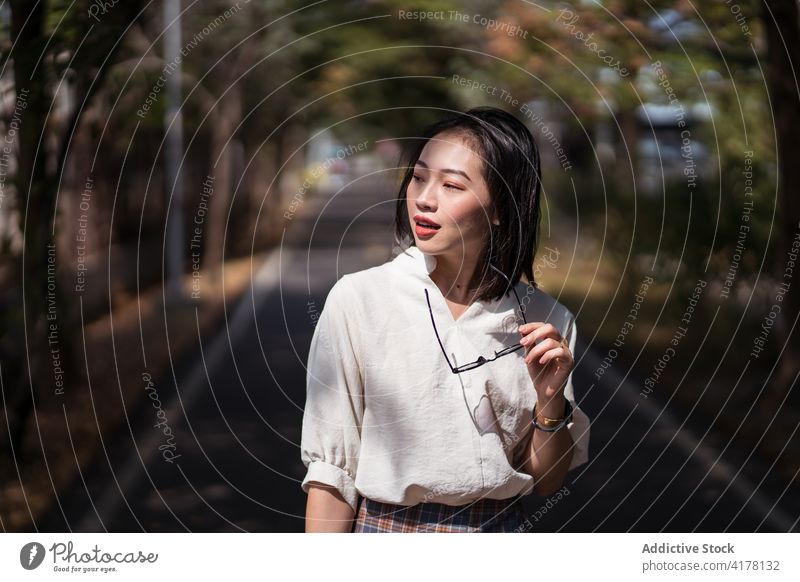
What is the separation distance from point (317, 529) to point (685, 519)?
212 inches

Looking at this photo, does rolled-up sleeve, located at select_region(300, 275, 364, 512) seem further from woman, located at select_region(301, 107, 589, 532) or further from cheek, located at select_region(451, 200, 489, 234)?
cheek, located at select_region(451, 200, 489, 234)

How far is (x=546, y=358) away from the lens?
247 centimetres

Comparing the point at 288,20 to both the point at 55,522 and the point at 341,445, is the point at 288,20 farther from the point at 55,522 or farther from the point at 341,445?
the point at 341,445

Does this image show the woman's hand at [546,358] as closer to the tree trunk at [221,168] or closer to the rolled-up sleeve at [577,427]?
the rolled-up sleeve at [577,427]

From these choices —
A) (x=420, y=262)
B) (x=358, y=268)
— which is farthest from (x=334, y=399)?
(x=358, y=268)

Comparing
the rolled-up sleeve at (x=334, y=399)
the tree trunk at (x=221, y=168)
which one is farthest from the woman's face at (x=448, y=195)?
the tree trunk at (x=221, y=168)

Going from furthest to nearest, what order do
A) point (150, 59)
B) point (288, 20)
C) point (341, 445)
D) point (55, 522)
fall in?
point (288, 20), point (150, 59), point (55, 522), point (341, 445)

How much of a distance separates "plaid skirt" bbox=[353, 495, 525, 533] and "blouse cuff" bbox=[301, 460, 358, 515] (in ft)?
0.26

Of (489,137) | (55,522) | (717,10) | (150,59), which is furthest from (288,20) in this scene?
(489,137)

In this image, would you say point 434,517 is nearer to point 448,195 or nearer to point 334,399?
point 334,399

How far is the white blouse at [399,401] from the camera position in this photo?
2539 millimetres

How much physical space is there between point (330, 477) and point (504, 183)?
0.69 metres

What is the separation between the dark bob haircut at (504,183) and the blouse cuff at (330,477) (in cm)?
46

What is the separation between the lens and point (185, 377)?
1232 cm
